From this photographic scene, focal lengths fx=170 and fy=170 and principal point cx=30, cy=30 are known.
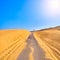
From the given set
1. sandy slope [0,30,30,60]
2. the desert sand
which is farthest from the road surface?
sandy slope [0,30,30,60]

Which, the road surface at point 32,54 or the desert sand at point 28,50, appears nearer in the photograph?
the road surface at point 32,54

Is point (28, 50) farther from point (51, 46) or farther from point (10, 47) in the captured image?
point (51, 46)

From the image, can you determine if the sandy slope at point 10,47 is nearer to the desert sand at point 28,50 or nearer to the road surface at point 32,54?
the desert sand at point 28,50

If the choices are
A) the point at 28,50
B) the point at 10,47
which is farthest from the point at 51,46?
the point at 10,47

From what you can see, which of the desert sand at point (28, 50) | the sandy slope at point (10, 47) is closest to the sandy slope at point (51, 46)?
the desert sand at point (28, 50)

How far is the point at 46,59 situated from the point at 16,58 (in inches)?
104

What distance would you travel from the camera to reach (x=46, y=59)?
46.5 ft

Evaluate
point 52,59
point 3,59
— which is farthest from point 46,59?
point 3,59

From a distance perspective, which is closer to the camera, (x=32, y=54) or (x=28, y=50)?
(x=32, y=54)

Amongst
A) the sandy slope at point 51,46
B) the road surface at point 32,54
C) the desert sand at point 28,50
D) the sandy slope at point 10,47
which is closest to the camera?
the road surface at point 32,54

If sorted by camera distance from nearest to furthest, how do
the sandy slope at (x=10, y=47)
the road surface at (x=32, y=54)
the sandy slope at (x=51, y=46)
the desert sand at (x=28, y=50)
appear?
the road surface at (x=32, y=54), the desert sand at (x=28, y=50), the sandy slope at (x=10, y=47), the sandy slope at (x=51, y=46)

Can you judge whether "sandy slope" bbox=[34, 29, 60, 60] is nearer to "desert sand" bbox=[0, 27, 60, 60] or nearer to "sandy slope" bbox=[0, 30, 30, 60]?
"desert sand" bbox=[0, 27, 60, 60]

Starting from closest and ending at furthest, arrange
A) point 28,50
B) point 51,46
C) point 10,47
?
1. point 28,50
2. point 10,47
3. point 51,46

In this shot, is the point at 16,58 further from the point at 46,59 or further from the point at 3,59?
the point at 46,59
